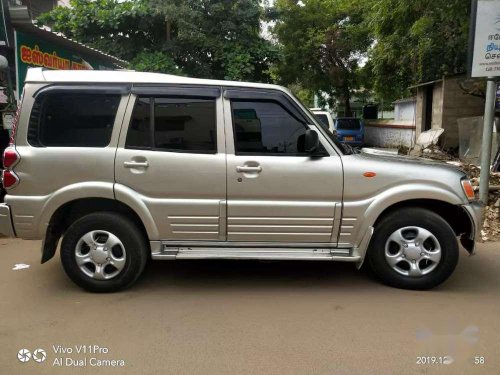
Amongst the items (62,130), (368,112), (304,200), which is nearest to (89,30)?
(62,130)

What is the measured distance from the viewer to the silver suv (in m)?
4.09

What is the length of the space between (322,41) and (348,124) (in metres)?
4.75

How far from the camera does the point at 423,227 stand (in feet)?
13.6

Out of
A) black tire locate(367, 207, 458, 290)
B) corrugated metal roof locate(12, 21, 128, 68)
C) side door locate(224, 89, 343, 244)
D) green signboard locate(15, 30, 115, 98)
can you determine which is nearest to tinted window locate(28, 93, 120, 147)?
side door locate(224, 89, 343, 244)

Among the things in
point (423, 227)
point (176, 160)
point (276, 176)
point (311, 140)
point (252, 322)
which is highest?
point (311, 140)

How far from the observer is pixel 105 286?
4.21m

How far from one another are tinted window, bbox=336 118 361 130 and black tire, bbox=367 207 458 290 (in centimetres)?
1830

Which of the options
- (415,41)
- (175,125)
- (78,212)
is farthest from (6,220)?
(415,41)

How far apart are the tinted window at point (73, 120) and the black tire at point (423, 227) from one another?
104 inches

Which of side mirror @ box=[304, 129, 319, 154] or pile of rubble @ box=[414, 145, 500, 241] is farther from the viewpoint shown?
pile of rubble @ box=[414, 145, 500, 241]

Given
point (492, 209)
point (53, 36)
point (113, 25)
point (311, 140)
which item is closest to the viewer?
point (311, 140)

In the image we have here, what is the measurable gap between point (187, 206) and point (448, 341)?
237 cm

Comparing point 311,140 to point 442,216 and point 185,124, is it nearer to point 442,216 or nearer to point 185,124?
point 185,124

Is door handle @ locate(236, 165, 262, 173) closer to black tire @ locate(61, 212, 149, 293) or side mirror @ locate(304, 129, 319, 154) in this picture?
side mirror @ locate(304, 129, 319, 154)
